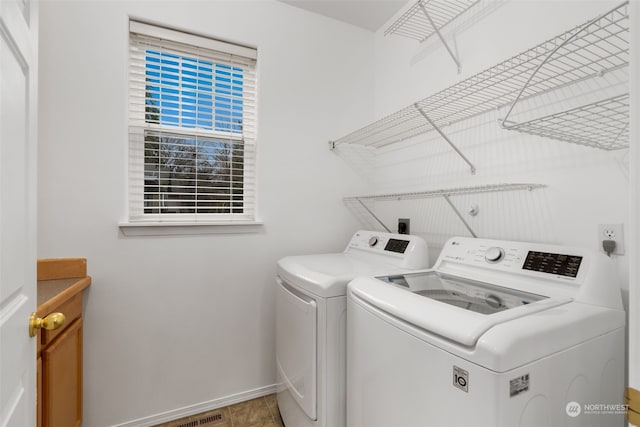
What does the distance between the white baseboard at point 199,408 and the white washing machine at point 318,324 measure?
12.5 inches

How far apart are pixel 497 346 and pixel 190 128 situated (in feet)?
6.26

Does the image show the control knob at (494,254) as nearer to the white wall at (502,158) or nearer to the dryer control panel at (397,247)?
the white wall at (502,158)

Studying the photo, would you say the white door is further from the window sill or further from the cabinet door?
the window sill

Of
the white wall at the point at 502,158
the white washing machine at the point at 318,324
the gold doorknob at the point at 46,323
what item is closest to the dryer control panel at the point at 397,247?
the white washing machine at the point at 318,324

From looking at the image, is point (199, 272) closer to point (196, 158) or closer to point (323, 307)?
point (196, 158)

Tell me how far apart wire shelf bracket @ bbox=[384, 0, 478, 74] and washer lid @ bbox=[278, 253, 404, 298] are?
1.20m

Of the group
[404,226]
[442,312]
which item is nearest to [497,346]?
[442,312]

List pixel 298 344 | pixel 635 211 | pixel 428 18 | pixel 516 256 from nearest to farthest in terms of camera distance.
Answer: pixel 635 211 < pixel 516 256 < pixel 298 344 < pixel 428 18

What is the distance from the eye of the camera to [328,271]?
1.46m

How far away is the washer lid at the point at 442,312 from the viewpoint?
758mm

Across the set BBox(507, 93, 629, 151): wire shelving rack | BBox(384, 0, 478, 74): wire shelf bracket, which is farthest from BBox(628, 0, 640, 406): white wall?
BBox(384, 0, 478, 74): wire shelf bracket

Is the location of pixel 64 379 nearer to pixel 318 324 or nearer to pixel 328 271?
pixel 318 324

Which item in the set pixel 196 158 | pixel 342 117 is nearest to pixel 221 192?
pixel 196 158

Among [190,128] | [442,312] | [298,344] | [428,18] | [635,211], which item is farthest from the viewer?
[190,128]
